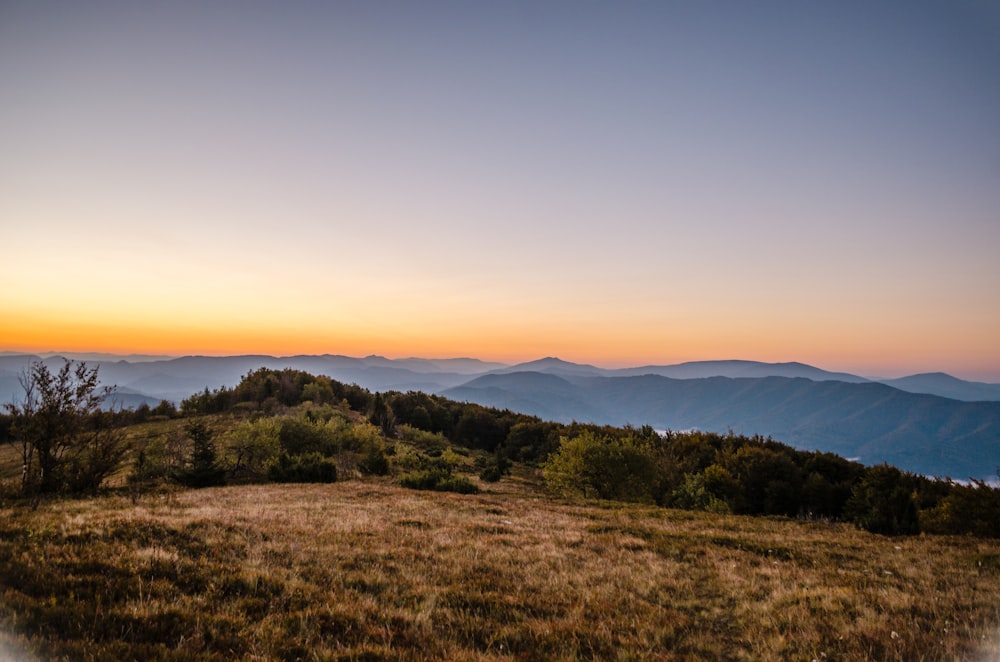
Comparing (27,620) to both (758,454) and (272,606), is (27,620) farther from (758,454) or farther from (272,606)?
(758,454)

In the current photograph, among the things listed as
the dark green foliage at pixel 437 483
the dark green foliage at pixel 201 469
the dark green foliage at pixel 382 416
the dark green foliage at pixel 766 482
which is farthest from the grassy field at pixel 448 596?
the dark green foliage at pixel 382 416

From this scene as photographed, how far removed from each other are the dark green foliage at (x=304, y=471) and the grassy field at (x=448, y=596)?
21.5m

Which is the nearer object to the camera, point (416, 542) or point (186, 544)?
point (186, 544)

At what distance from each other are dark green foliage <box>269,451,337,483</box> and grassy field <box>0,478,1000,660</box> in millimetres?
21528

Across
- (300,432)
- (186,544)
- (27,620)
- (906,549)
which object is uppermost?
(27,620)

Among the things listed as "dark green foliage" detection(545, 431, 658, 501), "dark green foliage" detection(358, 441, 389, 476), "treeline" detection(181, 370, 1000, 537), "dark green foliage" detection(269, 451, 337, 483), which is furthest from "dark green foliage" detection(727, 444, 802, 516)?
"dark green foliage" detection(269, 451, 337, 483)

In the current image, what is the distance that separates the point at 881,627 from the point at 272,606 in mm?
10352

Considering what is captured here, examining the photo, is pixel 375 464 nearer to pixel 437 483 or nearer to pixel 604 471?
pixel 437 483

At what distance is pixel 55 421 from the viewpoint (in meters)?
19.4

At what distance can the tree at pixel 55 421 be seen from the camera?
18598 mm

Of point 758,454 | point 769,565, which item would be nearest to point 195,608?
point 769,565

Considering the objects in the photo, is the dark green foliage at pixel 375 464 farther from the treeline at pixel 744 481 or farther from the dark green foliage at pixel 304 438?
the treeline at pixel 744 481

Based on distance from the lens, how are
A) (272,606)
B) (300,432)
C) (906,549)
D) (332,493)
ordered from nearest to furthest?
(272,606), (906,549), (332,493), (300,432)

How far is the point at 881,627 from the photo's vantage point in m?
7.33
